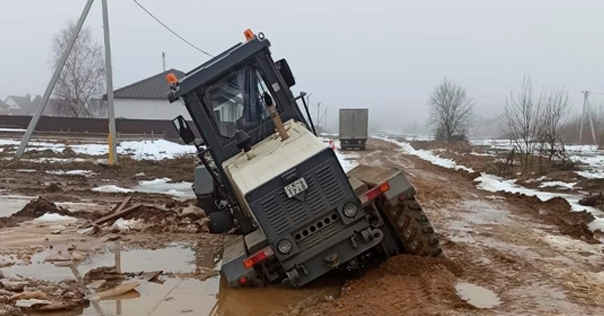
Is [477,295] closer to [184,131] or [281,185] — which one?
[281,185]

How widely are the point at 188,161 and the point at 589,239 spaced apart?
19762mm

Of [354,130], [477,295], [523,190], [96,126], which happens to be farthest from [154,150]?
[477,295]

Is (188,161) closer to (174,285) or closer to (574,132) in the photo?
(174,285)

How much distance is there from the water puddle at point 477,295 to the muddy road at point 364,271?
1 centimetres

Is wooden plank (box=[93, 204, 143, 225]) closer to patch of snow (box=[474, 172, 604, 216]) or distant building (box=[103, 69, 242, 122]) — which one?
patch of snow (box=[474, 172, 604, 216])

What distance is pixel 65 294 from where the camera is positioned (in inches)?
245

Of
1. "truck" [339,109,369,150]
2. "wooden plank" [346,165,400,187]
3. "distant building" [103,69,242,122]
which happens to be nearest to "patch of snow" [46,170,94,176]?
"wooden plank" [346,165,400,187]

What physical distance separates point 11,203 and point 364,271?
10285 millimetres

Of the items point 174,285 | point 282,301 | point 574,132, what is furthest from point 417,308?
point 574,132

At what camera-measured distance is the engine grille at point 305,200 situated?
19.7ft

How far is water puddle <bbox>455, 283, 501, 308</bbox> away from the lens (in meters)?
5.72

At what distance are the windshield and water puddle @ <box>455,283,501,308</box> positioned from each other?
3182 millimetres

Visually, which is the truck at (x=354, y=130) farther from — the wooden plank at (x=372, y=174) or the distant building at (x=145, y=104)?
the wooden plank at (x=372, y=174)

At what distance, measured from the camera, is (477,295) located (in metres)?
6.05
